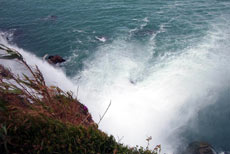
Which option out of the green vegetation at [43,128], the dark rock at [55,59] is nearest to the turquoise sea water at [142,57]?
the dark rock at [55,59]

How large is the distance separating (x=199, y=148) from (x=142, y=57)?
1575 cm

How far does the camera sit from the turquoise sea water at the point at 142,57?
812 inches

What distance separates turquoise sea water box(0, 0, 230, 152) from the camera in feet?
67.7

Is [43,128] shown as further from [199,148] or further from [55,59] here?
[55,59]

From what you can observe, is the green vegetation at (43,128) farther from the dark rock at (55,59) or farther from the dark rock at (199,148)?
the dark rock at (55,59)

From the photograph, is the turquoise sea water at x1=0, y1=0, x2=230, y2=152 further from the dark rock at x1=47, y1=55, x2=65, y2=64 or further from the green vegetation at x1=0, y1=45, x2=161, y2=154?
the green vegetation at x1=0, y1=45, x2=161, y2=154

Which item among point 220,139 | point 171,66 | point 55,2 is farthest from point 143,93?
point 55,2

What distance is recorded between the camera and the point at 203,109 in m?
20.9

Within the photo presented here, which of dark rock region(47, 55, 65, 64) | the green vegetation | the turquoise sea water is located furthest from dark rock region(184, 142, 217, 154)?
dark rock region(47, 55, 65, 64)

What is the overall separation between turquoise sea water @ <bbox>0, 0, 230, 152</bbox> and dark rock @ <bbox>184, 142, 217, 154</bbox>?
0.96 metres

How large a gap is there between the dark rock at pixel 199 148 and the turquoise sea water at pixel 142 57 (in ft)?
3.15

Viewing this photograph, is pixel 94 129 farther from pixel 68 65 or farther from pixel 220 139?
pixel 68 65

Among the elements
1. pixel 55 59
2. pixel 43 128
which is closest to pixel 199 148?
pixel 43 128

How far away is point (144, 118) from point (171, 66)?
10.0 m
